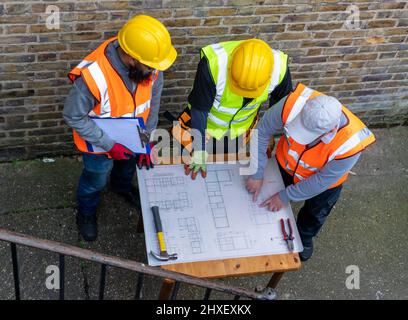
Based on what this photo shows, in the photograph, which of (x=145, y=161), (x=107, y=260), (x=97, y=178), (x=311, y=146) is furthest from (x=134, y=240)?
(x=107, y=260)

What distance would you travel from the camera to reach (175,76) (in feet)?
14.2

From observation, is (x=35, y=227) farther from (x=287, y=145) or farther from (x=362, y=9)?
(x=362, y=9)

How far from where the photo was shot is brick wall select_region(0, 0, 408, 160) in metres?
3.71

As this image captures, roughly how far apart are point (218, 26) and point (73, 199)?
1.82 metres

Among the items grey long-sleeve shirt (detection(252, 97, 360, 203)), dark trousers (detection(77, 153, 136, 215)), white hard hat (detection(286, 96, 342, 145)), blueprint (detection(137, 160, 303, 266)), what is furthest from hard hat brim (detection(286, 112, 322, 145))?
dark trousers (detection(77, 153, 136, 215))

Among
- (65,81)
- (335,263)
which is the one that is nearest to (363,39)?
(335,263)

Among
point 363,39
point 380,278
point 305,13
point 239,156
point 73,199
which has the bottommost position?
point 380,278

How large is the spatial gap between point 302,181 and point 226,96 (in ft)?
2.45

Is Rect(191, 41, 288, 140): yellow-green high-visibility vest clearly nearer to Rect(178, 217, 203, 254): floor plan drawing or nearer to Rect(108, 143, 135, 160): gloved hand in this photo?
Rect(108, 143, 135, 160): gloved hand

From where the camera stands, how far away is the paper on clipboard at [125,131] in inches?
135

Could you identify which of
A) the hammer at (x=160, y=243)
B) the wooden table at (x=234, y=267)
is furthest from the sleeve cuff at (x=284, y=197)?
the hammer at (x=160, y=243)

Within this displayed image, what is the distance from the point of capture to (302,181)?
3.55 meters

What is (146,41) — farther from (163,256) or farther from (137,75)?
(163,256)

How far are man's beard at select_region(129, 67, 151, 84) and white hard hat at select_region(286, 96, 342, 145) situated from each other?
0.95 m
